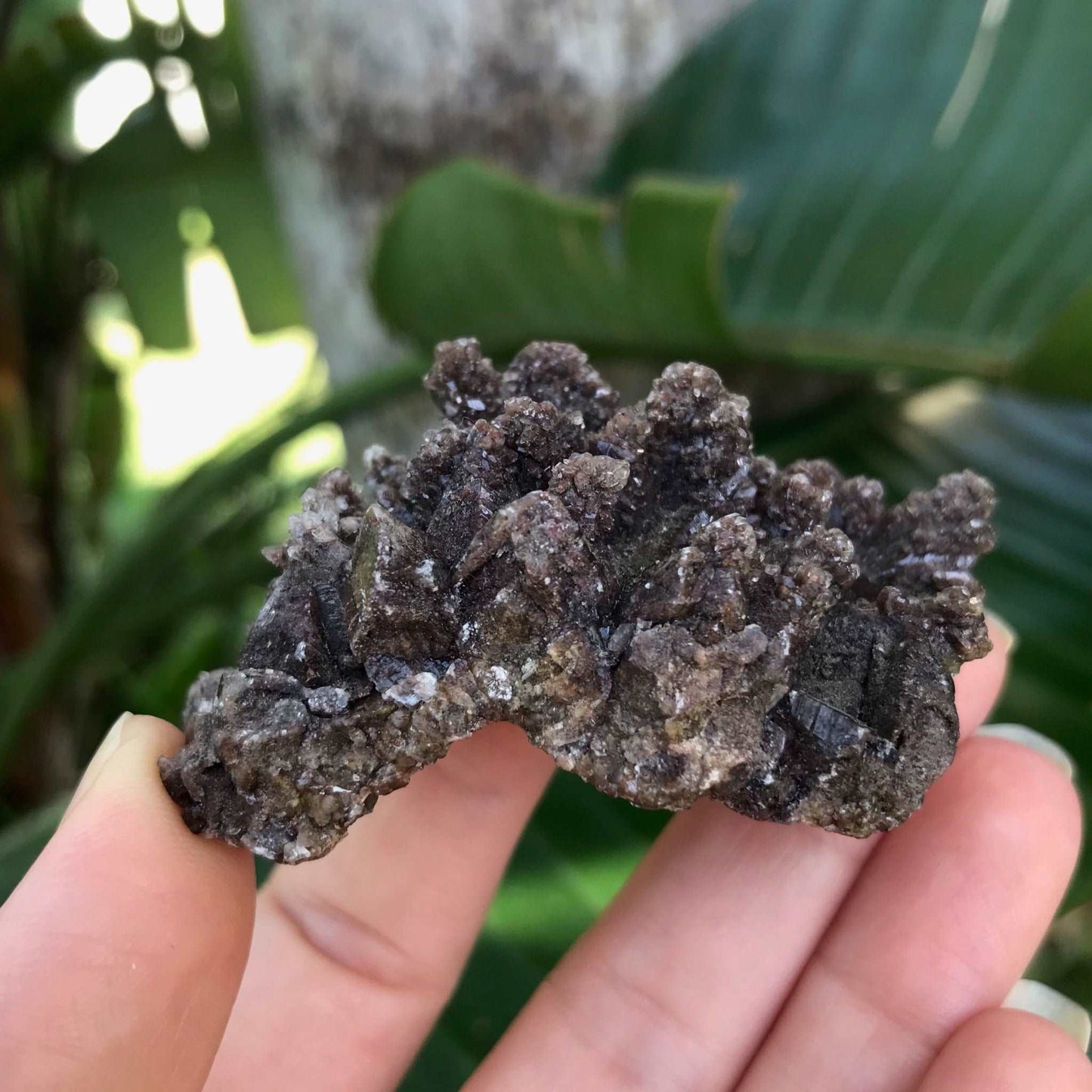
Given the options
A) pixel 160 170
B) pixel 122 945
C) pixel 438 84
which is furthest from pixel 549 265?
pixel 160 170

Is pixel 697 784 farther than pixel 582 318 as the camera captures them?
No

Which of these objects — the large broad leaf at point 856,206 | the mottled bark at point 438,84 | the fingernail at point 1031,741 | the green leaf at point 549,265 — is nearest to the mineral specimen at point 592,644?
the fingernail at point 1031,741

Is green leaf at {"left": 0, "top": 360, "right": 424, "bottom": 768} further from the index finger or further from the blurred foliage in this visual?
the index finger

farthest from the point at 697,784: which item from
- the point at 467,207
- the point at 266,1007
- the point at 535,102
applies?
the point at 535,102

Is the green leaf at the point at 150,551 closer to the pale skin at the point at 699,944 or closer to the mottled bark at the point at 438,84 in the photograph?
the mottled bark at the point at 438,84

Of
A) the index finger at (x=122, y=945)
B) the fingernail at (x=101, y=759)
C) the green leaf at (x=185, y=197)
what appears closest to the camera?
the index finger at (x=122, y=945)

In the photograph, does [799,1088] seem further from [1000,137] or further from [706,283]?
[1000,137]
